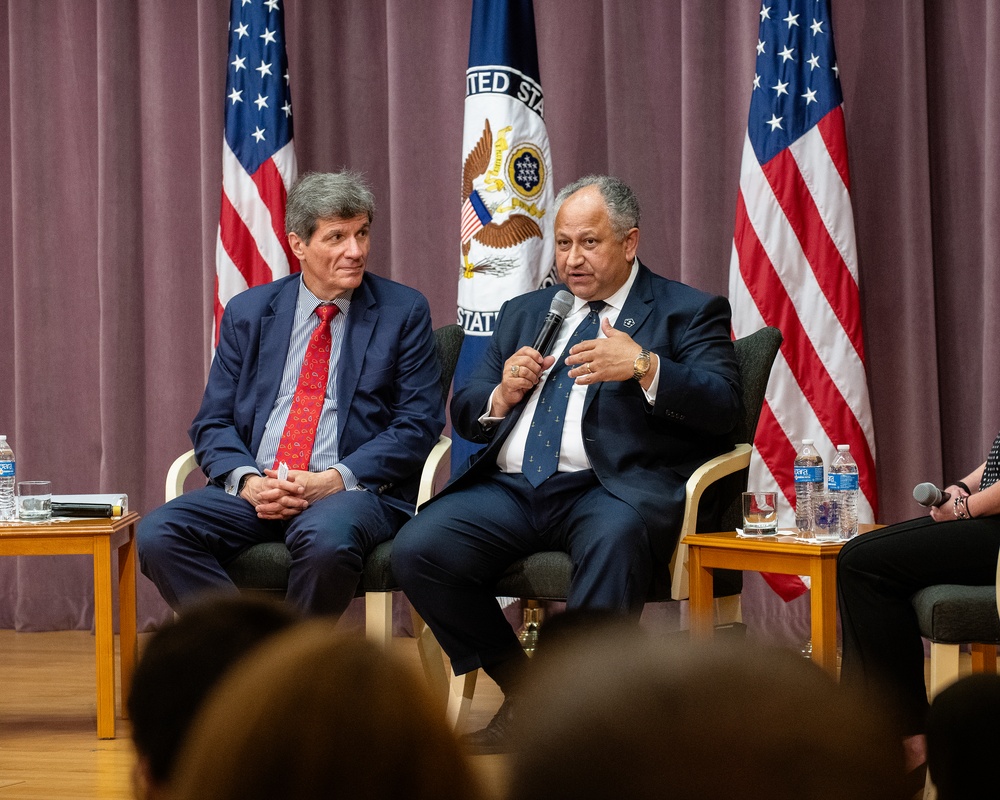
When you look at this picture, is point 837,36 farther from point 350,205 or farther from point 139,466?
point 139,466

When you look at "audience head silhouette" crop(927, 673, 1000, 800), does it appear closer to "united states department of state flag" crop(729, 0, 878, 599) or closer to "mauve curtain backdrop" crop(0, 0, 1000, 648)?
"united states department of state flag" crop(729, 0, 878, 599)

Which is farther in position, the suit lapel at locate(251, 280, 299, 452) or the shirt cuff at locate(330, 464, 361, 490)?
the suit lapel at locate(251, 280, 299, 452)

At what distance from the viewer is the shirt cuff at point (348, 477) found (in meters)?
3.24

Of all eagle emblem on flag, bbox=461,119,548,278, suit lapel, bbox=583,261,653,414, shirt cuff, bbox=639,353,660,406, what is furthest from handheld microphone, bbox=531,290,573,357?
eagle emblem on flag, bbox=461,119,548,278

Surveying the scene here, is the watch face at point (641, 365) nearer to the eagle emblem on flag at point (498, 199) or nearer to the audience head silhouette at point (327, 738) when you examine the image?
the eagle emblem on flag at point (498, 199)

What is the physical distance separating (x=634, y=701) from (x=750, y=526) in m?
2.37

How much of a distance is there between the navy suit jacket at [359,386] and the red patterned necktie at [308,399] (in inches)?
2.2

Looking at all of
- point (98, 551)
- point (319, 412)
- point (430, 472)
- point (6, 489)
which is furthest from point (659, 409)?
point (6, 489)

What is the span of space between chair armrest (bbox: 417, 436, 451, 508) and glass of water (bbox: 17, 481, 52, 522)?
1.01 m

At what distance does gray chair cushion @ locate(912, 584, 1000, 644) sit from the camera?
2320mm

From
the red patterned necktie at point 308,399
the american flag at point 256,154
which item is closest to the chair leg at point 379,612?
the red patterned necktie at point 308,399

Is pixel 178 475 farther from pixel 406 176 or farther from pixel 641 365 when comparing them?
pixel 406 176

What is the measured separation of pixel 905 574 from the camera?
8.11 feet

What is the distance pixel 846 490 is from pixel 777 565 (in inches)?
10.0
